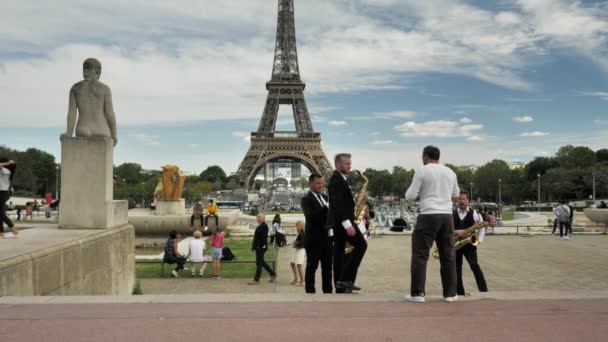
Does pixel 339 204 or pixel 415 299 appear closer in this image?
pixel 415 299

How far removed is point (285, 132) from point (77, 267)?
282 feet

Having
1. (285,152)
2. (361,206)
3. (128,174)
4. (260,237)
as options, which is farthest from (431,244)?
(128,174)

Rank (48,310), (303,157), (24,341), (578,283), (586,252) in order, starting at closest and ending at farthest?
(24,341) → (48,310) → (578,283) → (586,252) → (303,157)

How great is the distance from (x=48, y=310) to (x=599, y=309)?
6110mm

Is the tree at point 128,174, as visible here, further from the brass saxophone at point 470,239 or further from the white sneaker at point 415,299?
the white sneaker at point 415,299

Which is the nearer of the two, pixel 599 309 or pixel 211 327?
pixel 211 327

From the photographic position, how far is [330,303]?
645cm

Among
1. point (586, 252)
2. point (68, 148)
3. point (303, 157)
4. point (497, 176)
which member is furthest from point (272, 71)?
point (68, 148)

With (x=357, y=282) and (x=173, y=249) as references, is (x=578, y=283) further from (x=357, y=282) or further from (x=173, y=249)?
(x=173, y=249)

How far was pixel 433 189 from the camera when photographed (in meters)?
6.82

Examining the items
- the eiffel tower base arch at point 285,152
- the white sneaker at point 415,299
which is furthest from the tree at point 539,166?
the white sneaker at point 415,299

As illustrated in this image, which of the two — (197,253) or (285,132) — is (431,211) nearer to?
(197,253)

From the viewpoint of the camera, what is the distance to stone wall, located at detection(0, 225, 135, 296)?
21.7ft

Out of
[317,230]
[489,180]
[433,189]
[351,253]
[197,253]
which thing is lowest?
[197,253]
